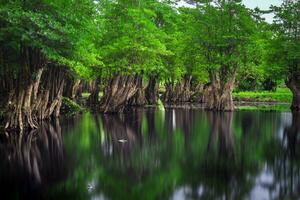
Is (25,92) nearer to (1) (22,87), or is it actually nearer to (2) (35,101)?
(1) (22,87)

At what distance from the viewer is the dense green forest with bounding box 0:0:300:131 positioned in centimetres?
2450

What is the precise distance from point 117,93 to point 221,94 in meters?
12.4

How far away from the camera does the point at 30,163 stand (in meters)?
16.6

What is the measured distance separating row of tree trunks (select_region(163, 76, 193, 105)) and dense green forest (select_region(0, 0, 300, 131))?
1.17m

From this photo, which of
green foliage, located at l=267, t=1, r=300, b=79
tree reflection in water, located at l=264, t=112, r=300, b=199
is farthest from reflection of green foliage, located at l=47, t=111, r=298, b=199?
Result: green foliage, located at l=267, t=1, r=300, b=79

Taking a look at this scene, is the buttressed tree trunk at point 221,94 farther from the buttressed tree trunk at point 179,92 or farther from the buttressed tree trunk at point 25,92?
the buttressed tree trunk at point 25,92

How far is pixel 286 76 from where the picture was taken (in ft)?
163

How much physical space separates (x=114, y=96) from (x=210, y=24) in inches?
526

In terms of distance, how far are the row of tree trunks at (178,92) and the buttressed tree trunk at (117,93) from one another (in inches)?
840

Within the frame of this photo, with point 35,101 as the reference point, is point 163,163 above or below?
below

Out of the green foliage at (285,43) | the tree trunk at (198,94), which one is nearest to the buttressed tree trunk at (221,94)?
the green foliage at (285,43)

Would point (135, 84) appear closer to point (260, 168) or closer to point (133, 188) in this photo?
point (260, 168)

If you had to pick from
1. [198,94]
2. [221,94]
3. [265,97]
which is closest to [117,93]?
[221,94]

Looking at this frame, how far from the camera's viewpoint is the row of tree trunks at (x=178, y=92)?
62531 mm
